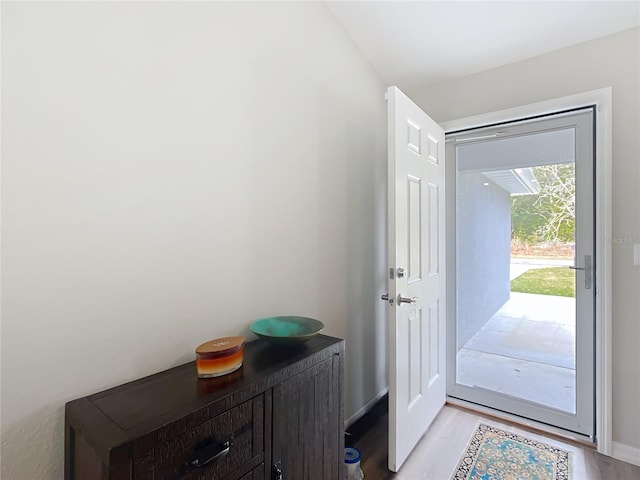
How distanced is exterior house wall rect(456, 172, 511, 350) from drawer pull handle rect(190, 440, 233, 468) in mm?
2009

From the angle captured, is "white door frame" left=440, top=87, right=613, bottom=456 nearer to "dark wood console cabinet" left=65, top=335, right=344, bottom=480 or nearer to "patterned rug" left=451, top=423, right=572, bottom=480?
"patterned rug" left=451, top=423, right=572, bottom=480

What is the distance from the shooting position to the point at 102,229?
922mm

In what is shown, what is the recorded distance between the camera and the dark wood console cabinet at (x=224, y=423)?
0.73 metres

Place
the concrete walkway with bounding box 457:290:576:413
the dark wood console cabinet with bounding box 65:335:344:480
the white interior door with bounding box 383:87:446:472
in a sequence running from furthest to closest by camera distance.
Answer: the concrete walkway with bounding box 457:290:576:413 → the white interior door with bounding box 383:87:446:472 → the dark wood console cabinet with bounding box 65:335:344:480

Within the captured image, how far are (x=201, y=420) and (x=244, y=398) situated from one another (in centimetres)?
13

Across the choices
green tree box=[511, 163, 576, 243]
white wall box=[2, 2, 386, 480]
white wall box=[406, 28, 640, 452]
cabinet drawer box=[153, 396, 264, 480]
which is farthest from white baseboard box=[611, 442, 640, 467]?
cabinet drawer box=[153, 396, 264, 480]

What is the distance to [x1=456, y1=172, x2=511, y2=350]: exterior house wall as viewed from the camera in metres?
2.26

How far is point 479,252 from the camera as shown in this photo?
2.34 m

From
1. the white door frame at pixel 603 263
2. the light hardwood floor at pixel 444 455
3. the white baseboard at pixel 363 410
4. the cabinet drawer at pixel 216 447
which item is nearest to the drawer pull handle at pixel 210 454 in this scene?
the cabinet drawer at pixel 216 447

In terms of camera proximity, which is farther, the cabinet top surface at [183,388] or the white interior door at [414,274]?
the white interior door at [414,274]

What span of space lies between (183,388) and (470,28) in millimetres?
2318

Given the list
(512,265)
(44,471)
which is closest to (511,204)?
(512,265)

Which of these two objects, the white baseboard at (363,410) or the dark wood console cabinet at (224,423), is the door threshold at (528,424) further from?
the dark wood console cabinet at (224,423)

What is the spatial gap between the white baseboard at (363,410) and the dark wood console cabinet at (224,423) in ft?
2.36
